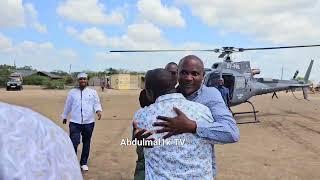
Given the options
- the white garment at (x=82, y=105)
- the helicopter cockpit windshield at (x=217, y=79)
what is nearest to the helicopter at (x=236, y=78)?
the helicopter cockpit windshield at (x=217, y=79)

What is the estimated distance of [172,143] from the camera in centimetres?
305

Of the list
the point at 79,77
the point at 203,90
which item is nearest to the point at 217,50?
the point at 79,77

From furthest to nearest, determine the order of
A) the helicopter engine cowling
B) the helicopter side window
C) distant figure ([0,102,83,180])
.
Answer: the helicopter engine cowling
the helicopter side window
distant figure ([0,102,83,180])

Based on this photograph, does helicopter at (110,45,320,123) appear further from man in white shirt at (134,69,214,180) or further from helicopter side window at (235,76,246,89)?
man in white shirt at (134,69,214,180)

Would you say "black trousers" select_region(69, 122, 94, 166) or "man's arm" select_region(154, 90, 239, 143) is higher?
"man's arm" select_region(154, 90, 239, 143)

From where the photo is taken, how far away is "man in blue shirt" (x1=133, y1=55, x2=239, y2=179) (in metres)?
3.03

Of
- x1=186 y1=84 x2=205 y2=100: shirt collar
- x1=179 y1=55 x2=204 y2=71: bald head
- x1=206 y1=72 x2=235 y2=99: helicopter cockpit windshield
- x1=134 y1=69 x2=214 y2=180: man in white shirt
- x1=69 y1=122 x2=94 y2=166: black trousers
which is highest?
x1=179 y1=55 x2=204 y2=71: bald head

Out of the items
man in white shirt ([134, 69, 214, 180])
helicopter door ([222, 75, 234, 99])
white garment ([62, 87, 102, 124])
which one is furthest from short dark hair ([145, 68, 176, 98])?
helicopter door ([222, 75, 234, 99])

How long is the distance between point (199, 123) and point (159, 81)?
327 millimetres

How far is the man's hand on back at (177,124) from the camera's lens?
3.02 metres

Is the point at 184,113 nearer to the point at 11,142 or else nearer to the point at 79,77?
the point at 11,142

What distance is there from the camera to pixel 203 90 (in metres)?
3.47

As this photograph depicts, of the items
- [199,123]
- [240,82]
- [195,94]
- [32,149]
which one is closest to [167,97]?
[199,123]

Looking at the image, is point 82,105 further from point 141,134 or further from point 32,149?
point 32,149
